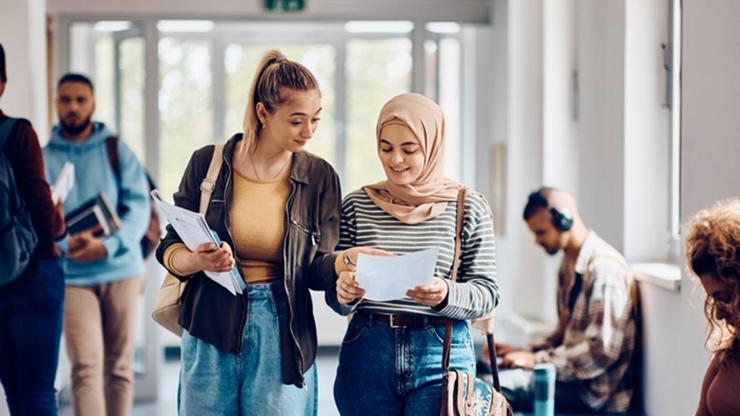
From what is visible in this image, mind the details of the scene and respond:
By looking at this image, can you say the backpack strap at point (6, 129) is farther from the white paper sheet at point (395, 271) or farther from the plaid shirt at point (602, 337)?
the plaid shirt at point (602, 337)

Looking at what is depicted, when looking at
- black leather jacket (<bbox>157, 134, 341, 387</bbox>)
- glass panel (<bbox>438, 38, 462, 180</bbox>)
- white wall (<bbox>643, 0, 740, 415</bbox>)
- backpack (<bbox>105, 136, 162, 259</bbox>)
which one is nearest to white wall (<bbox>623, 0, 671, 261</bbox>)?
white wall (<bbox>643, 0, 740, 415</bbox>)

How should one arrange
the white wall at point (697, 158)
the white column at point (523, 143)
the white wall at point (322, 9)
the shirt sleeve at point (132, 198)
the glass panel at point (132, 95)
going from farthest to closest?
the glass panel at point (132, 95) → the white wall at point (322, 9) → the white column at point (523, 143) → the shirt sleeve at point (132, 198) → the white wall at point (697, 158)

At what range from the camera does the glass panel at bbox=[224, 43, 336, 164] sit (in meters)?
8.52

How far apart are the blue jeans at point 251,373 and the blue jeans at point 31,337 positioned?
1.15 m

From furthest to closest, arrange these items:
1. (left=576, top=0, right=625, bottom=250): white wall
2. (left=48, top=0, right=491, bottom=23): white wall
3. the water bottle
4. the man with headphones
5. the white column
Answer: (left=48, top=0, right=491, bottom=23): white wall → the white column → (left=576, top=0, right=625, bottom=250): white wall → the man with headphones → the water bottle

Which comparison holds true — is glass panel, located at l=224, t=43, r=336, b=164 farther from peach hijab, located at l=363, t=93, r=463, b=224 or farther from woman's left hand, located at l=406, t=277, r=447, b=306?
woman's left hand, located at l=406, t=277, r=447, b=306

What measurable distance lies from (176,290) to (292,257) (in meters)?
0.35

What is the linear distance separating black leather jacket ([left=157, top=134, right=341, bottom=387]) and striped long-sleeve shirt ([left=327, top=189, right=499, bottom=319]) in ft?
0.25

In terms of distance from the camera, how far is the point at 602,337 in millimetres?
4375

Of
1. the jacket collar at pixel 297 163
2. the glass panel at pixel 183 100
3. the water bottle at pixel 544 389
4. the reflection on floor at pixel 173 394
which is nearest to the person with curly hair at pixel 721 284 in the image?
the jacket collar at pixel 297 163

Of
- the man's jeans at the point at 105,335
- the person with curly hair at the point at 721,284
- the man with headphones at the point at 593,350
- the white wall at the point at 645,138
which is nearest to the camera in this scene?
the person with curly hair at the point at 721,284

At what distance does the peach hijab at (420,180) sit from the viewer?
8.86ft

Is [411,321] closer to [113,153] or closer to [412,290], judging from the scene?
[412,290]

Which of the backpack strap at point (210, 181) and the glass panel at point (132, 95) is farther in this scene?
the glass panel at point (132, 95)
